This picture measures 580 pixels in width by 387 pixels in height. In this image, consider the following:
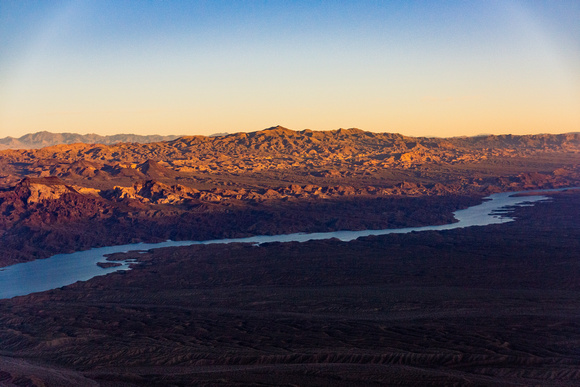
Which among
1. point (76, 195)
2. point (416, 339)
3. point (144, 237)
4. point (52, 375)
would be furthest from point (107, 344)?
point (76, 195)

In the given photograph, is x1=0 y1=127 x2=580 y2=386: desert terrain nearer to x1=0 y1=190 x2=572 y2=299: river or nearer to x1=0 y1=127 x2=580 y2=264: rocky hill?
x1=0 y1=127 x2=580 y2=264: rocky hill

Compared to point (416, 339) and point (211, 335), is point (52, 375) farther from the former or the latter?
point (416, 339)

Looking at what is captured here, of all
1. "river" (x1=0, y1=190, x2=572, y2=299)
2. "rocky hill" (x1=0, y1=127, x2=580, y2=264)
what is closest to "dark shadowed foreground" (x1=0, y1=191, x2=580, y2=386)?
"river" (x1=0, y1=190, x2=572, y2=299)

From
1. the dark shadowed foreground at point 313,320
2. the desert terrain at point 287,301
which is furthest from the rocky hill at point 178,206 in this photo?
the dark shadowed foreground at point 313,320

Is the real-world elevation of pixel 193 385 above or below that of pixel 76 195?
below

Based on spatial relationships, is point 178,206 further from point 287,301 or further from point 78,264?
point 287,301

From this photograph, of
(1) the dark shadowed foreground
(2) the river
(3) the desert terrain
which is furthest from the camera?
(2) the river
